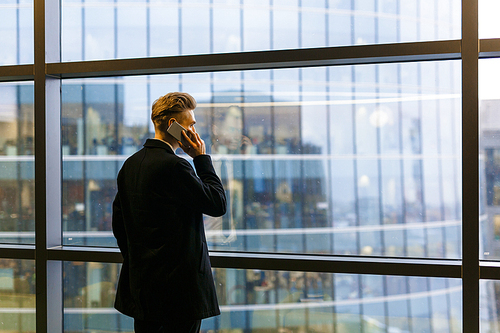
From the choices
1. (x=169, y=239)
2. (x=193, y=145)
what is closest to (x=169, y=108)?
(x=193, y=145)

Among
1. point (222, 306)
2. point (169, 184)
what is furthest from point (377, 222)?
point (169, 184)

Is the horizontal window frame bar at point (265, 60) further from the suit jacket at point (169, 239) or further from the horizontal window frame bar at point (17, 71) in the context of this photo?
the suit jacket at point (169, 239)

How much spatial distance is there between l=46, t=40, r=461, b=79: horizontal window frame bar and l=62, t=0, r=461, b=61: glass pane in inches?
5.6

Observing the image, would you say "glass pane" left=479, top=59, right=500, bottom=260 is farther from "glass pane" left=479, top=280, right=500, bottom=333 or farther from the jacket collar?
the jacket collar

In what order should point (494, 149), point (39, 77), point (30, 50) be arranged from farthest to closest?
point (30, 50)
point (39, 77)
point (494, 149)

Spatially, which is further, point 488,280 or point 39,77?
point 39,77

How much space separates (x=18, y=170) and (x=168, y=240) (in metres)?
1.35

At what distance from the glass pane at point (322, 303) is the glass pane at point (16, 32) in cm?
130

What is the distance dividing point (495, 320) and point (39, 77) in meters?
2.55

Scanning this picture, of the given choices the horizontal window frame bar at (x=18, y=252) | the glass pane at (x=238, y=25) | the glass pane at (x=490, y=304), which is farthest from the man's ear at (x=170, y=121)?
the glass pane at (x=490, y=304)

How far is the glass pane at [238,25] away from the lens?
1880 mm

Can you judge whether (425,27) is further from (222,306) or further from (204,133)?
(222,306)

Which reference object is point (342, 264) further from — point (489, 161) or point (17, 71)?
point (17, 71)

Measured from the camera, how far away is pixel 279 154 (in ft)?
6.58
